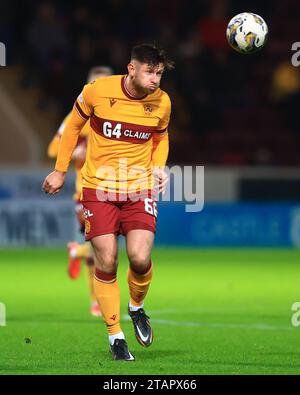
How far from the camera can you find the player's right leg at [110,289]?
8.05 m

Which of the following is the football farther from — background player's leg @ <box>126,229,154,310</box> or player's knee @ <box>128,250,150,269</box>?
player's knee @ <box>128,250,150,269</box>

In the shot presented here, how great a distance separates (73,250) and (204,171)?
8151 mm

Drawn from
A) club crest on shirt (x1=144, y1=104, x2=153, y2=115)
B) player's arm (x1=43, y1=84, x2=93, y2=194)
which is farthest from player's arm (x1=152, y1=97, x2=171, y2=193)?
player's arm (x1=43, y1=84, x2=93, y2=194)

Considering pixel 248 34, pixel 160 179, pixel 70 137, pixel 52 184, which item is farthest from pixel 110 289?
pixel 248 34

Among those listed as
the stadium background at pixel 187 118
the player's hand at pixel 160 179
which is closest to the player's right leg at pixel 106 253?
the player's hand at pixel 160 179

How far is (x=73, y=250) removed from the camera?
12133 millimetres

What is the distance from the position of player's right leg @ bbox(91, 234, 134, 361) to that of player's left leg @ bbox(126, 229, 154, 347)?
0.40 ft

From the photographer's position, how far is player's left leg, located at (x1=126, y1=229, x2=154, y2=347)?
8.25 meters

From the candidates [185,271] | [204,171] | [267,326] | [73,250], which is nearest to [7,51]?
[204,171]

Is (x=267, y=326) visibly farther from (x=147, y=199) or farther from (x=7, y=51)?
(x=7, y=51)

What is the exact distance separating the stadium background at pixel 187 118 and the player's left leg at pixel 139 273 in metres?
8.27

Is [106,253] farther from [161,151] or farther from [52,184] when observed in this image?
[161,151]

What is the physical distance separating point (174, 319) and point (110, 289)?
266 cm

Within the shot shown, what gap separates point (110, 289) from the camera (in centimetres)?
826
